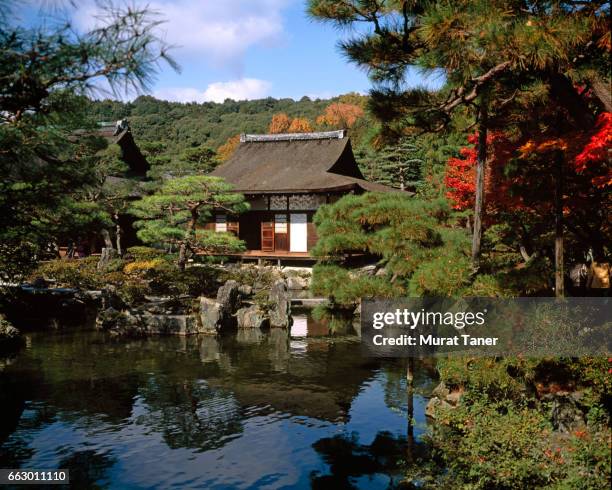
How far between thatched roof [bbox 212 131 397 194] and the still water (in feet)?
38.0

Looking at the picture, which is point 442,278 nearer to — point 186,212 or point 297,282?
point 186,212

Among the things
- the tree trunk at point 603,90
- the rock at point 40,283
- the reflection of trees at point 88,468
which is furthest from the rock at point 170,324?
the tree trunk at point 603,90

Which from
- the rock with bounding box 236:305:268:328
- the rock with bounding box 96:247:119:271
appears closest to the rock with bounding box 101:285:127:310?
the rock with bounding box 236:305:268:328

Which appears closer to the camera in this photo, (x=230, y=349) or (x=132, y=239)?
(x=230, y=349)

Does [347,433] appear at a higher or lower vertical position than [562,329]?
lower

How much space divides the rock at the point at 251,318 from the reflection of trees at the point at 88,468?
9064mm

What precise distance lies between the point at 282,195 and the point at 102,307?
35.4 ft

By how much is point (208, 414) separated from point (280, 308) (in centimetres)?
769

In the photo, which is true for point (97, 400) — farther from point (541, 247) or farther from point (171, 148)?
point (171, 148)

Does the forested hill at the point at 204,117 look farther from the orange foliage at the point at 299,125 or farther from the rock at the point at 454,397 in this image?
the rock at the point at 454,397

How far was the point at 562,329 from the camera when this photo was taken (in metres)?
7.57

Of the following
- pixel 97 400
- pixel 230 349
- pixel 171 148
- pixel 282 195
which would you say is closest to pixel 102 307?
pixel 230 349

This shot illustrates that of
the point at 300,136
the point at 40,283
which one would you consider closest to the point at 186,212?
the point at 40,283

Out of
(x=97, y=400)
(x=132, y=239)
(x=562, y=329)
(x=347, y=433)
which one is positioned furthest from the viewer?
(x=132, y=239)
